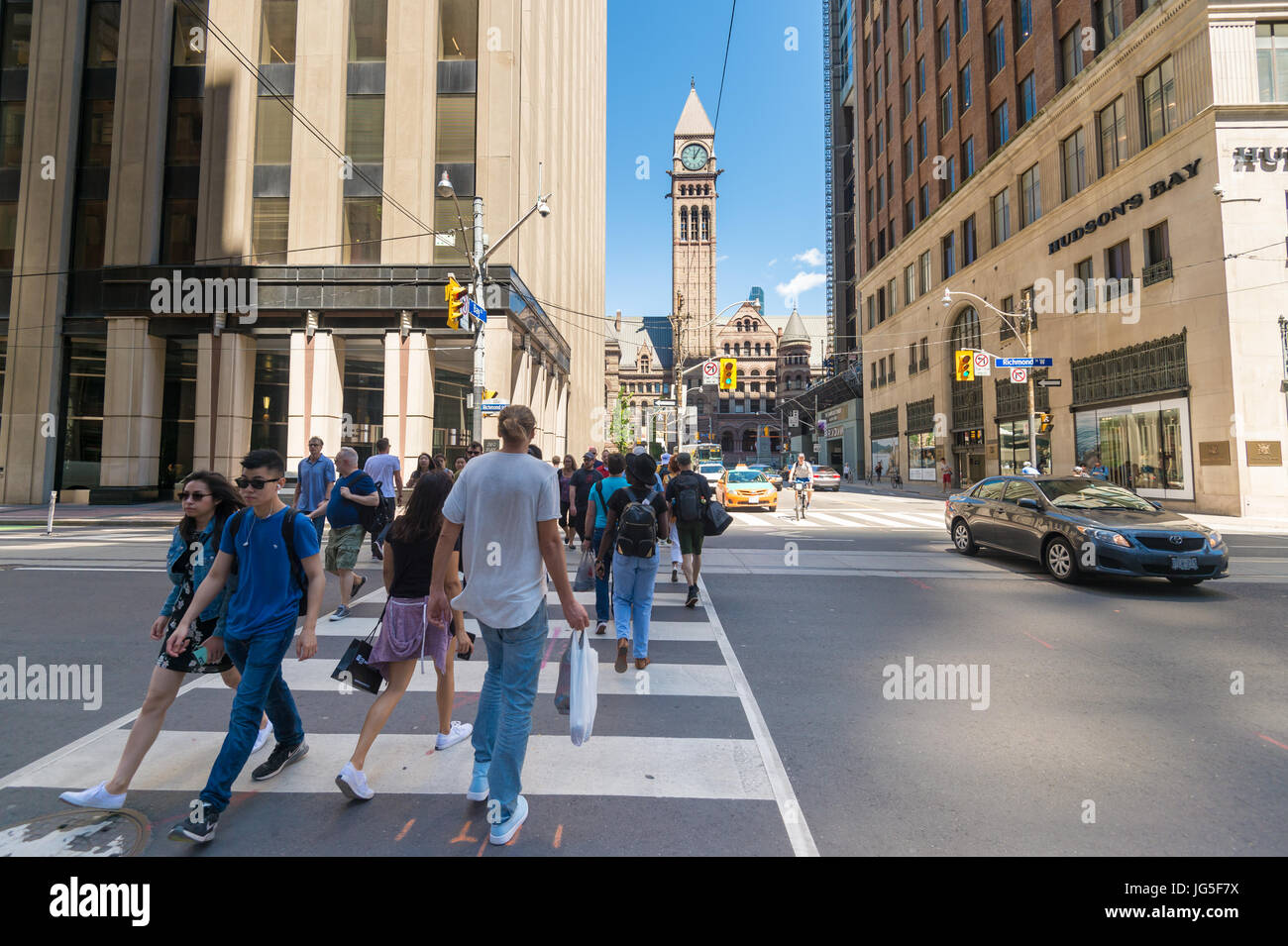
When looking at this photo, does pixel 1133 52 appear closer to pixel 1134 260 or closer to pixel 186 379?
pixel 1134 260

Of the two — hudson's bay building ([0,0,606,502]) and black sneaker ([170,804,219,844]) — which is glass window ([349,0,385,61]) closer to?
hudson's bay building ([0,0,606,502])

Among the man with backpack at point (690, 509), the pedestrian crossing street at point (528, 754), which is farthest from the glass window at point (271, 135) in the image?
the pedestrian crossing street at point (528, 754)

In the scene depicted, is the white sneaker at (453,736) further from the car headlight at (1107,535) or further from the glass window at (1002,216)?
the glass window at (1002,216)

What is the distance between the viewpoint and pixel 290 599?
10.8ft

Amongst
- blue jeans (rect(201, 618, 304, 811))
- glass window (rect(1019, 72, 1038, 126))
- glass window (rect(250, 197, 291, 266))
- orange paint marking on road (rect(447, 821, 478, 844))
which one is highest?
glass window (rect(1019, 72, 1038, 126))

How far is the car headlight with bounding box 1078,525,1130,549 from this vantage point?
8.54 meters

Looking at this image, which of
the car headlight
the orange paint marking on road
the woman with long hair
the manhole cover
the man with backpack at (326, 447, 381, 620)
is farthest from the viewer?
the car headlight

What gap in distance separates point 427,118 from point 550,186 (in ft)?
27.6

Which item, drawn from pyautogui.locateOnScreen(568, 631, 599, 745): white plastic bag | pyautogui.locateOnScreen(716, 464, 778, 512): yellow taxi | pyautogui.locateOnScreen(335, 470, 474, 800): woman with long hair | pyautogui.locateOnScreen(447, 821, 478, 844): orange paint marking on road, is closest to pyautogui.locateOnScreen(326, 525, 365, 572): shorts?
pyautogui.locateOnScreen(335, 470, 474, 800): woman with long hair

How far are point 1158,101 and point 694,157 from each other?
87.2 meters

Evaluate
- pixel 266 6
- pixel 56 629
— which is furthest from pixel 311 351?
pixel 56 629

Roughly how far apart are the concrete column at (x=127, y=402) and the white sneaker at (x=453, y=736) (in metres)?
24.8

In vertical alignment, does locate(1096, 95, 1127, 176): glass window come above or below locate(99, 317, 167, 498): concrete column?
above

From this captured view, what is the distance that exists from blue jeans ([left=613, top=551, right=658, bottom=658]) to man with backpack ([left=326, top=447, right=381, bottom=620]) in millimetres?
3421
